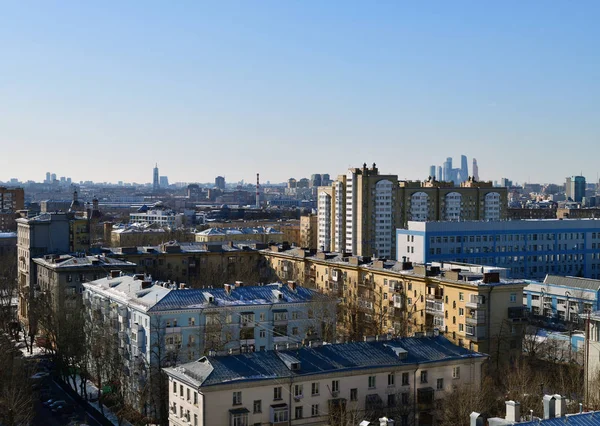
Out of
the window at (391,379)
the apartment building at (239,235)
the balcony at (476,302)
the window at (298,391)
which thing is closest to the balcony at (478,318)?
the balcony at (476,302)

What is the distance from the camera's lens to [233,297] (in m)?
40.0

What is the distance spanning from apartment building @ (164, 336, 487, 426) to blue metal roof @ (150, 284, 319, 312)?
8724 millimetres

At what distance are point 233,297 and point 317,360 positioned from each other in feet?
36.6

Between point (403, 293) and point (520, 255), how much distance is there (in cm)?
2857

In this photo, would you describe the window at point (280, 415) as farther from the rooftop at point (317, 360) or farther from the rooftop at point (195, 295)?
the rooftop at point (195, 295)

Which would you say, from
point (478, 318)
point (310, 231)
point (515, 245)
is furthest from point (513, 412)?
point (310, 231)

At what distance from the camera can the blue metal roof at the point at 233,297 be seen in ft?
125

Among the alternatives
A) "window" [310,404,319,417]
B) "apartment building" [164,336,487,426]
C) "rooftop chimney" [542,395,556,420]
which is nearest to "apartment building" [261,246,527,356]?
"apartment building" [164,336,487,426]

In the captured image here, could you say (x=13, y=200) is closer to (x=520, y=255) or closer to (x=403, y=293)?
(x=520, y=255)

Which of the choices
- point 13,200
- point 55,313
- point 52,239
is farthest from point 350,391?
point 13,200

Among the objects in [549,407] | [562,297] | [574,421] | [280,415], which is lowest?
[280,415]

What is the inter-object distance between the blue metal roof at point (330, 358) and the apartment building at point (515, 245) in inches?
1446

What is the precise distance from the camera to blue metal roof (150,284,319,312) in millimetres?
38062

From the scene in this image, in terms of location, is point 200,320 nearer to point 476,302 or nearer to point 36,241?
point 476,302
